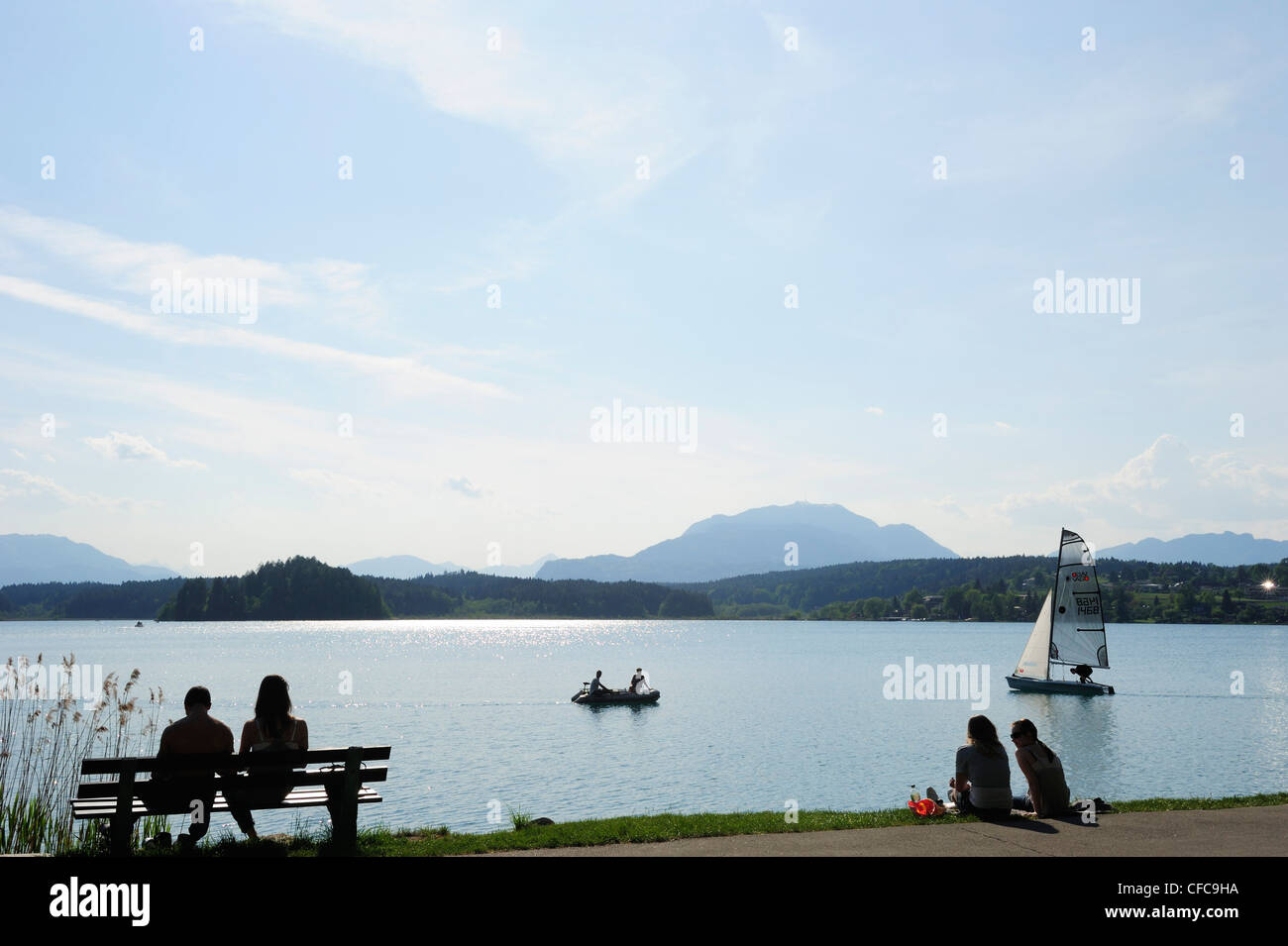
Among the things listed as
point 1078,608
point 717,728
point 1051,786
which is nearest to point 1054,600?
point 1078,608

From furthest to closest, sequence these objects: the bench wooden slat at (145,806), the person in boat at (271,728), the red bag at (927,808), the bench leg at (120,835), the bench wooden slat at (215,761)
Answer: the red bag at (927,808) < the person in boat at (271,728) < the bench wooden slat at (145,806) < the bench leg at (120,835) < the bench wooden slat at (215,761)

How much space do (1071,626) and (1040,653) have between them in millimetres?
4000

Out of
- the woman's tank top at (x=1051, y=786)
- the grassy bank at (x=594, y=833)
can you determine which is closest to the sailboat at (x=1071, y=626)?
the grassy bank at (x=594, y=833)

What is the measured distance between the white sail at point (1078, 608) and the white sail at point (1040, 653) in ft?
3.87

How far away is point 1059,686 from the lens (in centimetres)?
6481

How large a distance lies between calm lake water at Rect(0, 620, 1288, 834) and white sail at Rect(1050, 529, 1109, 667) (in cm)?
343

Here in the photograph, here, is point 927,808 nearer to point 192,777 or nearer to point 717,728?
point 192,777

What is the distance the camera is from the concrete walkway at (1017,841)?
10352mm

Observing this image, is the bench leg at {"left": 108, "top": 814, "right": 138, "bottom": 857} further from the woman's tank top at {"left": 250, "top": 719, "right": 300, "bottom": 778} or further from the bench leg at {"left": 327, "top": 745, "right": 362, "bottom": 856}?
the bench leg at {"left": 327, "top": 745, "right": 362, "bottom": 856}

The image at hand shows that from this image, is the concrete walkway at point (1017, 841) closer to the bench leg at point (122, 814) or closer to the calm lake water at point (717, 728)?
the bench leg at point (122, 814)

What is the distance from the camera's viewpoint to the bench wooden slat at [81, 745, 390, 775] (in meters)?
9.60

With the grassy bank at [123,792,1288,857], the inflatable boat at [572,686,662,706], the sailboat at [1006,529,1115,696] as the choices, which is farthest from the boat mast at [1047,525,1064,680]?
the grassy bank at [123,792,1288,857]
